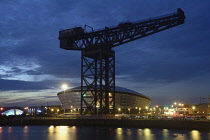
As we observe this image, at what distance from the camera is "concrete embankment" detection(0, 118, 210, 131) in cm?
6994

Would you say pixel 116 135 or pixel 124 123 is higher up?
pixel 124 123

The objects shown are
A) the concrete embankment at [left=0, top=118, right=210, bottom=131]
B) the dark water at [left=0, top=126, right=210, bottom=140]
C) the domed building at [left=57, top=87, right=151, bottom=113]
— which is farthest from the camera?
the domed building at [left=57, top=87, right=151, bottom=113]

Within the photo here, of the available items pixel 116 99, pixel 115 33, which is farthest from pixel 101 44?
pixel 116 99

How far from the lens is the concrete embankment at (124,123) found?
69.9 metres

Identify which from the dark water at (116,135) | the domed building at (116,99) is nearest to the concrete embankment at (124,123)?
the dark water at (116,135)

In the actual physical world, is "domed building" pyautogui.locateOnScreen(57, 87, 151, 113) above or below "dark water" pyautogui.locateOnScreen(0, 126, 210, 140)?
above

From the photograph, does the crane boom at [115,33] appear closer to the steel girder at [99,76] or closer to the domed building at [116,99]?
the steel girder at [99,76]

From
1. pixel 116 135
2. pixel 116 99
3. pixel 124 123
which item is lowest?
pixel 116 135

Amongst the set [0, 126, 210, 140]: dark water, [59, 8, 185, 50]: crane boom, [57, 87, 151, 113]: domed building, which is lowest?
[0, 126, 210, 140]: dark water

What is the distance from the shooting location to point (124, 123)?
81.8 meters

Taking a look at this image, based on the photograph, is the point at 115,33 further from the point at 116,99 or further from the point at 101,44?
the point at 116,99

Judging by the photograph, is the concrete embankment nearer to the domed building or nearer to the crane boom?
the crane boom

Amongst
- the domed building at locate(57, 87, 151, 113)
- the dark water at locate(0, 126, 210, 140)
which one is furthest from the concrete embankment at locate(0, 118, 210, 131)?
the domed building at locate(57, 87, 151, 113)

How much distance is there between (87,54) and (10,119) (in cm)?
4134
